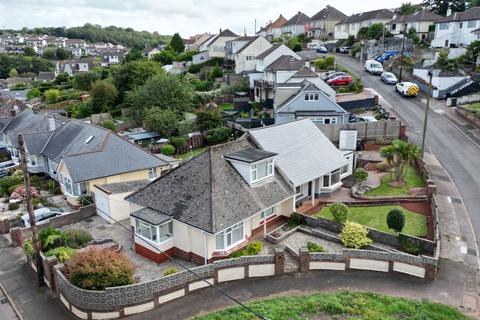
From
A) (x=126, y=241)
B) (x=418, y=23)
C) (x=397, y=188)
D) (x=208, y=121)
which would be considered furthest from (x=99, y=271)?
(x=418, y=23)

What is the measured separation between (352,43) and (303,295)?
78.8 meters

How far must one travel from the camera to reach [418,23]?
7888cm

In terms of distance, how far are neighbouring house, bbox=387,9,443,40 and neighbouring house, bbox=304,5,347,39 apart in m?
20.7

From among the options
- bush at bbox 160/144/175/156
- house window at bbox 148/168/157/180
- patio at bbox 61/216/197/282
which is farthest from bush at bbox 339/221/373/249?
bush at bbox 160/144/175/156

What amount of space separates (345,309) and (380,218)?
34.2 feet

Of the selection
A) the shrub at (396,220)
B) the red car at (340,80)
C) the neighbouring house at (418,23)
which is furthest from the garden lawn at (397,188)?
the neighbouring house at (418,23)

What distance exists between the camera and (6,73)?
447 feet

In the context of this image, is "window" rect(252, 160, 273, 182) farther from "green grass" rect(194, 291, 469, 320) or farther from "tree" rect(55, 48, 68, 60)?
"tree" rect(55, 48, 68, 60)

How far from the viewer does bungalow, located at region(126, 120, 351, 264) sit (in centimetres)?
2233

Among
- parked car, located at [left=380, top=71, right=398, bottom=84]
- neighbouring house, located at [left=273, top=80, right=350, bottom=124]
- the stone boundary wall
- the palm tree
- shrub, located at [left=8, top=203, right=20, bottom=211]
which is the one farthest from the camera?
parked car, located at [left=380, top=71, right=398, bottom=84]

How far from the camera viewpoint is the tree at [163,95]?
5497 cm

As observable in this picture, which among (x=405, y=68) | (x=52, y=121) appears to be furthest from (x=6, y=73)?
(x=405, y=68)

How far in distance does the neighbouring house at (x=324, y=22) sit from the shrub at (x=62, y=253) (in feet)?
296

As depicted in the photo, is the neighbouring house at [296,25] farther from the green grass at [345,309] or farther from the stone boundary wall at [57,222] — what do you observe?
the green grass at [345,309]
